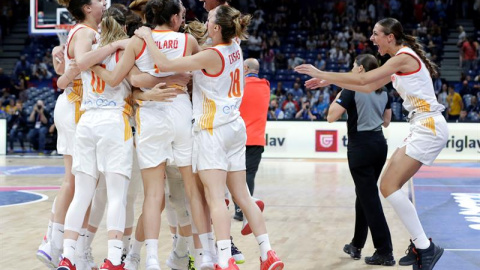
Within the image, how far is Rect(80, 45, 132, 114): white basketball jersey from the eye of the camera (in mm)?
5219

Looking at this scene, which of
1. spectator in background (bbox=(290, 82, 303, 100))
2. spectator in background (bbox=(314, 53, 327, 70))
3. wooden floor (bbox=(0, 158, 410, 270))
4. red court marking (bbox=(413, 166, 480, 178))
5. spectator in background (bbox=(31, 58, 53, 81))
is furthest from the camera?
spectator in background (bbox=(31, 58, 53, 81))

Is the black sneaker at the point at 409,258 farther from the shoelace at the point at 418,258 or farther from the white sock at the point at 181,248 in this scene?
the white sock at the point at 181,248

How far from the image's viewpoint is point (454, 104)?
19438 mm

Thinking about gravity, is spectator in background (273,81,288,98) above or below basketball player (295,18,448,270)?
below

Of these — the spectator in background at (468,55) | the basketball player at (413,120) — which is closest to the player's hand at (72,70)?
the basketball player at (413,120)

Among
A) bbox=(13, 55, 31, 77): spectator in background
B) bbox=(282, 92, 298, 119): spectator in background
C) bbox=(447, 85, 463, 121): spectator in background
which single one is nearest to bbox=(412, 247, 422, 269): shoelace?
bbox=(282, 92, 298, 119): spectator in background

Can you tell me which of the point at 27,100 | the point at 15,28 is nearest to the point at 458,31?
the point at 27,100

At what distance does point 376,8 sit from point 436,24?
80.8 inches

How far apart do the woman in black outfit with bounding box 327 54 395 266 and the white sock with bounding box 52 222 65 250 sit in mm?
2451

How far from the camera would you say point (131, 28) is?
5629 millimetres

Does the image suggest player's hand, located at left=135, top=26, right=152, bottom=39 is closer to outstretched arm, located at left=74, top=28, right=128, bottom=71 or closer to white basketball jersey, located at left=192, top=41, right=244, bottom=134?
outstretched arm, located at left=74, top=28, right=128, bottom=71

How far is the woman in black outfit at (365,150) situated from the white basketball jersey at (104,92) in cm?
205

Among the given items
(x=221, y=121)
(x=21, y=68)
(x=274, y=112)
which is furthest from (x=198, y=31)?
(x=21, y=68)

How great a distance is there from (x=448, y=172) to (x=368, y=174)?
840 centimetres
